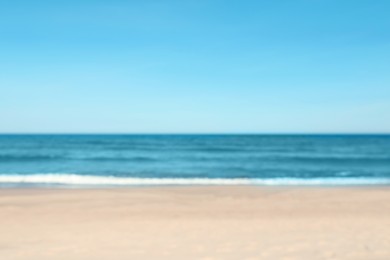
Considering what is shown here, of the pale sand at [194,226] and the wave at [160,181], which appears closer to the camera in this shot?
the pale sand at [194,226]

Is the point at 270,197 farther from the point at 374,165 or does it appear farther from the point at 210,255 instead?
the point at 374,165

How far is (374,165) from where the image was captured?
91.3 feet

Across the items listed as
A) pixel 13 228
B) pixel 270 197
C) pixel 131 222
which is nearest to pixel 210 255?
pixel 131 222

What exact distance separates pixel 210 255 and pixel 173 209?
172 inches

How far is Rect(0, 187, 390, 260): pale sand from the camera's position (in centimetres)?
603

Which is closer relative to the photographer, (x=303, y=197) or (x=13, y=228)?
(x=13, y=228)

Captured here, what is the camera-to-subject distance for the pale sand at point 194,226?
603cm

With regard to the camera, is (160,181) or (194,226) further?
(160,181)

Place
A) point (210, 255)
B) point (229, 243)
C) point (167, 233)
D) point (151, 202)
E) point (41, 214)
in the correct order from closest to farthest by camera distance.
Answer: point (210, 255)
point (229, 243)
point (167, 233)
point (41, 214)
point (151, 202)

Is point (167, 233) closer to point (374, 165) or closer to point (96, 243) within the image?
point (96, 243)

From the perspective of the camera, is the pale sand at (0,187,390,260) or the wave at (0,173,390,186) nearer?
the pale sand at (0,187,390,260)

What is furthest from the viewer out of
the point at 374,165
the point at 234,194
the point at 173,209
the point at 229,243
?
the point at 374,165

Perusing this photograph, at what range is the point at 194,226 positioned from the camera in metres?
7.92

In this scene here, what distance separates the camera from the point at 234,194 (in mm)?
13203
